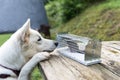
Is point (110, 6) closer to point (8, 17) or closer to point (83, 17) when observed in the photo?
point (83, 17)

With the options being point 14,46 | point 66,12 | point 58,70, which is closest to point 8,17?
point 66,12

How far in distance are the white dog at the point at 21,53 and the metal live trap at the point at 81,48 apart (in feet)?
0.59

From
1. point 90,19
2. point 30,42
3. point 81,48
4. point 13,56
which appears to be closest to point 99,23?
point 90,19

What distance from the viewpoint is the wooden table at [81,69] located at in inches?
97.4

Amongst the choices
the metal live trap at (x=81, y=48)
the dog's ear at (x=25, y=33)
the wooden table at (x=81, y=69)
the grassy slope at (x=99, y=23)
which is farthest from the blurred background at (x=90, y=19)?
the wooden table at (x=81, y=69)

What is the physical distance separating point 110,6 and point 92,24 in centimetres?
71

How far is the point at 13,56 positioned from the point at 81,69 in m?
0.88

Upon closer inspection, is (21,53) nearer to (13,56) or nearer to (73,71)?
(13,56)

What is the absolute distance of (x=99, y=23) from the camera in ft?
29.4

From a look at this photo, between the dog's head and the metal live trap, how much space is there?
0.40 feet

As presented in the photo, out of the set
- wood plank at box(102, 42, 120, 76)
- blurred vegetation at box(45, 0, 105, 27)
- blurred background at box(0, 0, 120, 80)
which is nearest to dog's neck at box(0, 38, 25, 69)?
wood plank at box(102, 42, 120, 76)

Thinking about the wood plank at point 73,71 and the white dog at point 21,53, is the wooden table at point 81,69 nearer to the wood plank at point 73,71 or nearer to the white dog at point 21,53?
the wood plank at point 73,71

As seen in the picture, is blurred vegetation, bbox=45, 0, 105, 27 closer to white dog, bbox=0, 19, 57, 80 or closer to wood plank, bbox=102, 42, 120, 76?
wood plank, bbox=102, 42, 120, 76

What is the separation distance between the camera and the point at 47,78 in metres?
2.53
